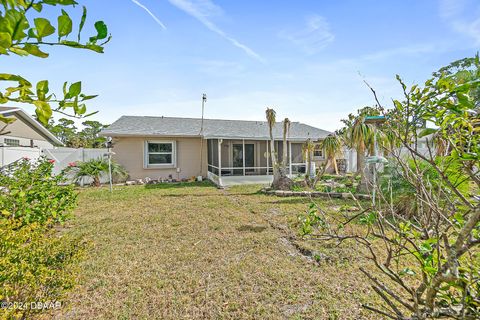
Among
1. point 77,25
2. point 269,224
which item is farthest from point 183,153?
point 77,25

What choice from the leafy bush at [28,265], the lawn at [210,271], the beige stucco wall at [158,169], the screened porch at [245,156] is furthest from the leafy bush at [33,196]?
the screened porch at [245,156]

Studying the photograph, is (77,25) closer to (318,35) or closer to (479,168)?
(479,168)

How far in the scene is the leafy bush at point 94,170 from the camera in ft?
39.9

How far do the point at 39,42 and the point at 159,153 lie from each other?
46.0ft

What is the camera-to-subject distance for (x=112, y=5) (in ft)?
5.47

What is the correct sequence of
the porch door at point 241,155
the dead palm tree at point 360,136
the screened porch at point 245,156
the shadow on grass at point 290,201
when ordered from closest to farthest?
the dead palm tree at point 360,136, the shadow on grass at point 290,201, the screened porch at point 245,156, the porch door at point 241,155

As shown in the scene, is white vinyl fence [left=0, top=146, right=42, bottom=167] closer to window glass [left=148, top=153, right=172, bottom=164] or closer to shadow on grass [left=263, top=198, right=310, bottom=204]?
window glass [left=148, top=153, right=172, bottom=164]

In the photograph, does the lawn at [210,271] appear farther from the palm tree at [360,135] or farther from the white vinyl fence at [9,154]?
the palm tree at [360,135]

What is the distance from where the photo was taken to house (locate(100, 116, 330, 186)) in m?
13.1

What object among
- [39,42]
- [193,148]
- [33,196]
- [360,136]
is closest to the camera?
[39,42]

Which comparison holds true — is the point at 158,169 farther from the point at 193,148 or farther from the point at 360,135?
the point at 360,135

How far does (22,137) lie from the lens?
10.5 meters

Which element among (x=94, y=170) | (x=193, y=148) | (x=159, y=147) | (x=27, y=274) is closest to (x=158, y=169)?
(x=159, y=147)

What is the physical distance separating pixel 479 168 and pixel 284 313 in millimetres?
2498
